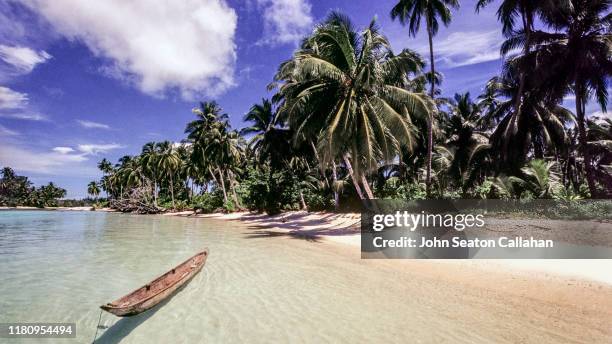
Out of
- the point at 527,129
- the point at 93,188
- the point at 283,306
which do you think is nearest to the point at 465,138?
the point at 527,129

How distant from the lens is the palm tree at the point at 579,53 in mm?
16125

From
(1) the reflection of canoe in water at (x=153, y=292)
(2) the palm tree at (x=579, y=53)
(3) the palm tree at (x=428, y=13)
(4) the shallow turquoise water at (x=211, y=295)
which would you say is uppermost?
(3) the palm tree at (x=428, y=13)

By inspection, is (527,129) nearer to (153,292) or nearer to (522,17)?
(522,17)

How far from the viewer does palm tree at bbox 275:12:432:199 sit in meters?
13.9

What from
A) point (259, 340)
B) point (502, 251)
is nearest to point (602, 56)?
point (502, 251)

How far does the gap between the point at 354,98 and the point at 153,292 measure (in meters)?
11.9

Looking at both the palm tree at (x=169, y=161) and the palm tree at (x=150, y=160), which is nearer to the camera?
the palm tree at (x=169, y=161)

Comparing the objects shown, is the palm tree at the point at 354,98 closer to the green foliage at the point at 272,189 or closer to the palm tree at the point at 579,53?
the palm tree at the point at 579,53

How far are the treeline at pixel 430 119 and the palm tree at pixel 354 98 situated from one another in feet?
0.19

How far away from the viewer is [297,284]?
8.23 metres

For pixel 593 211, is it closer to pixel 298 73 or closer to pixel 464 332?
pixel 464 332

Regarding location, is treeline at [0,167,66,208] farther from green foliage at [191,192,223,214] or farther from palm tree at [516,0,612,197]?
palm tree at [516,0,612,197]

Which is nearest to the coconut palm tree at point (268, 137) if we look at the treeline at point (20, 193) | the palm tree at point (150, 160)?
the palm tree at point (150, 160)

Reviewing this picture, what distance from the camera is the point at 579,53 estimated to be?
16641 mm
